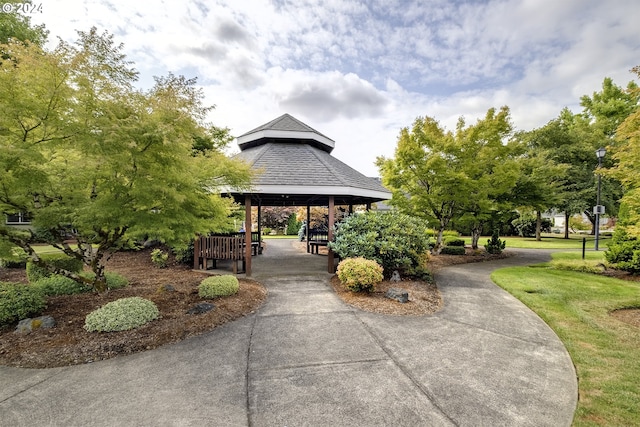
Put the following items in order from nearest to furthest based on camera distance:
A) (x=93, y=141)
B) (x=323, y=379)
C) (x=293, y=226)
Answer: (x=323, y=379), (x=93, y=141), (x=293, y=226)

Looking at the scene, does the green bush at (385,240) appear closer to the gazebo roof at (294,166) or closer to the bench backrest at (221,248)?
the gazebo roof at (294,166)

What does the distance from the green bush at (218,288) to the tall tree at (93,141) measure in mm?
1556

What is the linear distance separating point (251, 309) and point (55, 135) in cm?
457

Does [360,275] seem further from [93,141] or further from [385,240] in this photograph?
[93,141]

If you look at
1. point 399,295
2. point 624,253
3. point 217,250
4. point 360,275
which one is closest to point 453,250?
point 624,253

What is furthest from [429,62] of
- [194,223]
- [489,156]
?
[194,223]

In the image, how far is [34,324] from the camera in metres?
4.62

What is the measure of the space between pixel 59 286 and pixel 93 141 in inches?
198

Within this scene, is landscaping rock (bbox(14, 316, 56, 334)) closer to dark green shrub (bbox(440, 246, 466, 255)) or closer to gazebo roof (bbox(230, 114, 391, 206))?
gazebo roof (bbox(230, 114, 391, 206))

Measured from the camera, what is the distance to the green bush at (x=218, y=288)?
634cm

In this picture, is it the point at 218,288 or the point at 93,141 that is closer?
the point at 93,141

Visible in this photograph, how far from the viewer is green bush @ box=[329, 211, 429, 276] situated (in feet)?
26.4

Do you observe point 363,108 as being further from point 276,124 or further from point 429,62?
point 276,124

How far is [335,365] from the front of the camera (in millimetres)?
3721
